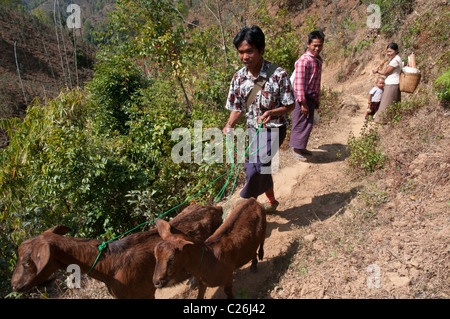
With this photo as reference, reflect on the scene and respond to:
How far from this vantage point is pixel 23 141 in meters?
5.52

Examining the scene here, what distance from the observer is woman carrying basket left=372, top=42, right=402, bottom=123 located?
222 inches

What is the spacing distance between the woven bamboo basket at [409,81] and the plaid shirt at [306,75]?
2.06 metres

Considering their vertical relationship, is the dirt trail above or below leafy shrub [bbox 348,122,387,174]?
below

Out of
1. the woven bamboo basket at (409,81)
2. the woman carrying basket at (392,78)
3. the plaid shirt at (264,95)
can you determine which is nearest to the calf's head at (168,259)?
the plaid shirt at (264,95)

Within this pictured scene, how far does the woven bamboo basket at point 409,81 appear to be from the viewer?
5.36 meters

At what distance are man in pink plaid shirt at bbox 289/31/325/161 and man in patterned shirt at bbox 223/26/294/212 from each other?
1300 mm

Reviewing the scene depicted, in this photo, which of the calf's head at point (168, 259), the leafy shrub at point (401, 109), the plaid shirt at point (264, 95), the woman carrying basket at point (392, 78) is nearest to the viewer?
the calf's head at point (168, 259)

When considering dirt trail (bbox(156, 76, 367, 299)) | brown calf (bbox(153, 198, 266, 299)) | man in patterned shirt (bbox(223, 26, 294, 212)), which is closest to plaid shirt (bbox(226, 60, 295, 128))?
man in patterned shirt (bbox(223, 26, 294, 212))

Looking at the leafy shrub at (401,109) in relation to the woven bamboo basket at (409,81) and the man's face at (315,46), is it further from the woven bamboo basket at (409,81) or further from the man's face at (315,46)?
the man's face at (315,46)

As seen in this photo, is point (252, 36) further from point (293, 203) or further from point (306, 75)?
point (293, 203)

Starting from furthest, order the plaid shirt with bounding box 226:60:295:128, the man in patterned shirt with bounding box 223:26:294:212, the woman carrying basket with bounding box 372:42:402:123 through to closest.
→ the woman carrying basket with bounding box 372:42:402:123 < the plaid shirt with bounding box 226:60:295:128 < the man in patterned shirt with bounding box 223:26:294:212

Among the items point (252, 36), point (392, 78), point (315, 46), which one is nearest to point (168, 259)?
point (252, 36)

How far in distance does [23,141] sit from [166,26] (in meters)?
4.36

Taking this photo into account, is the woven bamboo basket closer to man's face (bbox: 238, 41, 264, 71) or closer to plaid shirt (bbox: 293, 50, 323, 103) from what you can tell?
plaid shirt (bbox: 293, 50, 323, 103)
